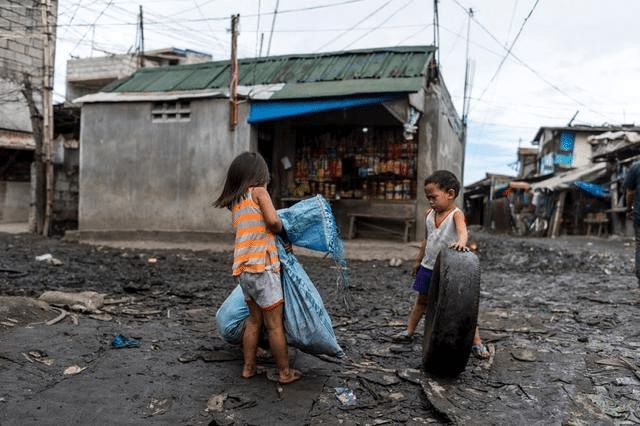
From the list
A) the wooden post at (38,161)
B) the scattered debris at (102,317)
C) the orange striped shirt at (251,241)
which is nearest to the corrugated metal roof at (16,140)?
the wooden post at (38,161)

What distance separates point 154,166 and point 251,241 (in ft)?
28.6

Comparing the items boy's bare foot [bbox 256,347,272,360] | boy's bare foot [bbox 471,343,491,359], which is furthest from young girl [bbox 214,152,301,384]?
boy's bare foot [bbox 471,343,491,359]

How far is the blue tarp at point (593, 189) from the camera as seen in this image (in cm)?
1866

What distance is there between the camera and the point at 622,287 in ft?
23.1

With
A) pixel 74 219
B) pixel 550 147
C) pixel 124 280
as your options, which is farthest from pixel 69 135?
pixel 550 147

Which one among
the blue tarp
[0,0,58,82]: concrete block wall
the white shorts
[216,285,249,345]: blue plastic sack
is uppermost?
[0,0,58,82]: concrete block wall

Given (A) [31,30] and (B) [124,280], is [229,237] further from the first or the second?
(A) [31,30]

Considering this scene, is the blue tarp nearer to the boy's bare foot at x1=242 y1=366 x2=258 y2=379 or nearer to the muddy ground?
the muddy ground

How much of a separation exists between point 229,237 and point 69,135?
8786 millimetres

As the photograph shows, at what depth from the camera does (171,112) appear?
10859 millimetres

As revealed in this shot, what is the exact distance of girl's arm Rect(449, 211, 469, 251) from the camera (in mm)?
3258

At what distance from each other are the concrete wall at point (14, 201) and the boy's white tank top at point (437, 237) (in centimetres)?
1774

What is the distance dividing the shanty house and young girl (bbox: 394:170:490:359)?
19.4 feet

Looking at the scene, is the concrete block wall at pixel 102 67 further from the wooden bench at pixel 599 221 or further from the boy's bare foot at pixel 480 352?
the boy's bare foot at pixel 480 352
